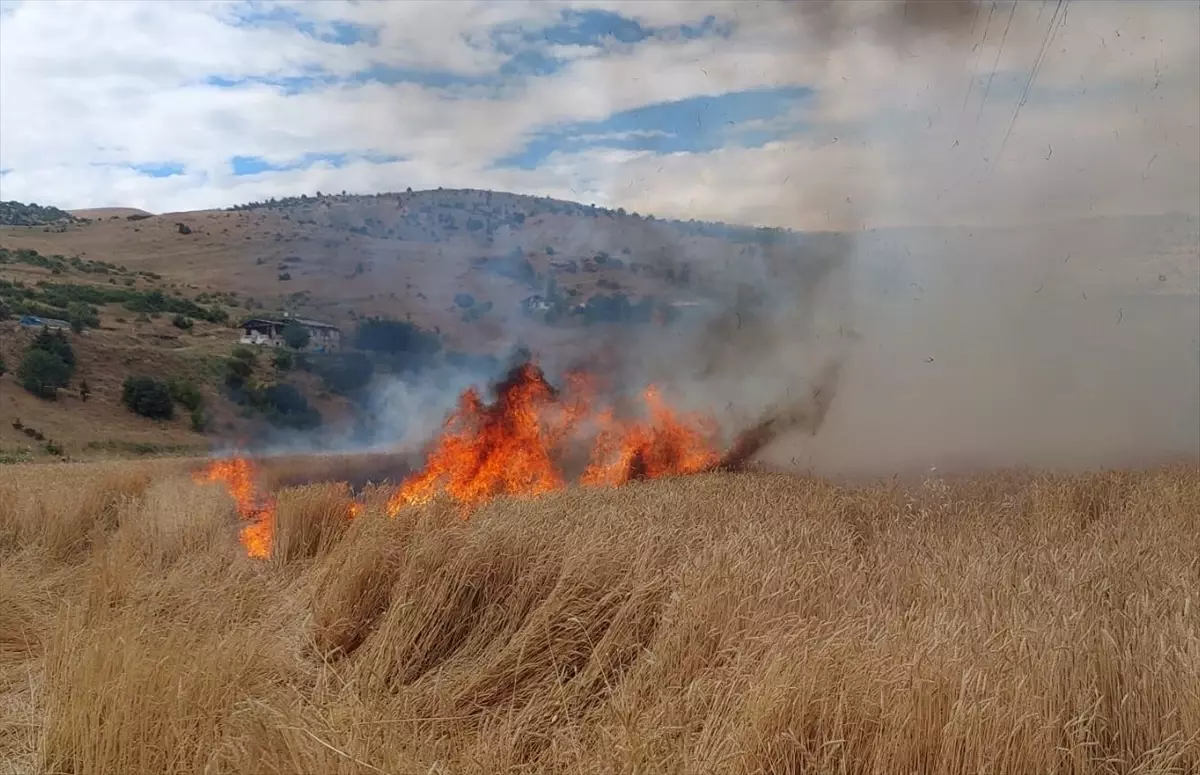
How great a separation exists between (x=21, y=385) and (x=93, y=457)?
1081 cm

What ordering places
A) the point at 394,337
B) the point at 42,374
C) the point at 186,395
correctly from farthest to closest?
the point at 394,337
the point at 186,395
the point at 42,374

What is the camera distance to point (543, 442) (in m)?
15.5

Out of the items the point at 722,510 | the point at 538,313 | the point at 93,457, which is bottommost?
the point at 93,457

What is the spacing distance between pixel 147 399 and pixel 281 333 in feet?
38.1

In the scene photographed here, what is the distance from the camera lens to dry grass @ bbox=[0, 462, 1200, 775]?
362cm

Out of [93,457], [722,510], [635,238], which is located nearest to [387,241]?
[93,457]

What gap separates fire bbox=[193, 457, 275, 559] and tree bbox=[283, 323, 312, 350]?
41004mm

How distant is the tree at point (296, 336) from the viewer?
174ft

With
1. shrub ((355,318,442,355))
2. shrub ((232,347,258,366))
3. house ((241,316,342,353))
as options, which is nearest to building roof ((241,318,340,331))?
house ((241,316,342,353))

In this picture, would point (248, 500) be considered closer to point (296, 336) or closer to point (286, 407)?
point (286, 407)

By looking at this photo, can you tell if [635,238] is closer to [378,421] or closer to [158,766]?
[378,421]

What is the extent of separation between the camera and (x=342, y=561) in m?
6.16

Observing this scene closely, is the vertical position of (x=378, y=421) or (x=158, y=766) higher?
(x=158, y=766)

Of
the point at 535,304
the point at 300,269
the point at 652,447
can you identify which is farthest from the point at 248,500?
the point at 300,269
